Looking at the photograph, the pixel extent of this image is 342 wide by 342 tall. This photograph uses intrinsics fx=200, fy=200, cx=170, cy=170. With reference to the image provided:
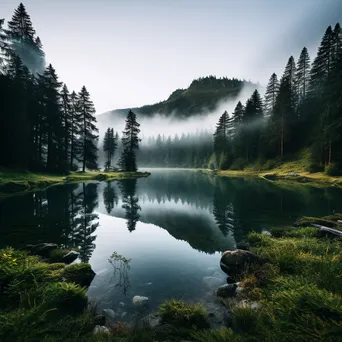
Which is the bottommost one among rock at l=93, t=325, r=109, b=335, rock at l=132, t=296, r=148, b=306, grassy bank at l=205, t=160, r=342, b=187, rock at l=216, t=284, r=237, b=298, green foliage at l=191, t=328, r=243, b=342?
rock at l=132, t=296, r=148, b=306

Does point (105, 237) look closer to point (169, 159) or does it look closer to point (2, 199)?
point (2, 199)

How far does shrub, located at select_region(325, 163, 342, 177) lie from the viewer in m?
36.7

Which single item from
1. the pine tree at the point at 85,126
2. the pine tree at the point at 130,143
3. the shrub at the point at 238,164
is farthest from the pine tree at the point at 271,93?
the pine tree at the point at 85,126

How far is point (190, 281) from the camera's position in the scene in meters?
7.96

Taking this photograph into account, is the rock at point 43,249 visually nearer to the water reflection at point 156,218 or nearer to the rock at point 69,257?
the rock at point 69,257

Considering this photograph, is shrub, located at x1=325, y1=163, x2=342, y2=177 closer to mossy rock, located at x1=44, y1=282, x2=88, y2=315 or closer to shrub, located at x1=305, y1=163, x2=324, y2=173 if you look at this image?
shrub, located at x1=305, y1=163, x2=324, y2=173

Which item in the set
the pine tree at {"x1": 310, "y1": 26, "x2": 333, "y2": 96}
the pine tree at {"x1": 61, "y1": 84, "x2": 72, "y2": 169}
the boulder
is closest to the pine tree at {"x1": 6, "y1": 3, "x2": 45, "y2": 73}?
the pine tree at {"x1": 61, "y1": 84, "x2": 72, "y2": 169}

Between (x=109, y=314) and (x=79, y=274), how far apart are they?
82.7 inches

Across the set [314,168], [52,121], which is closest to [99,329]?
[52,121]

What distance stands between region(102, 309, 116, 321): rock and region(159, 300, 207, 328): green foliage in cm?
Result: 152

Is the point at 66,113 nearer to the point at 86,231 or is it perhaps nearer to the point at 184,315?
the point at 86,231

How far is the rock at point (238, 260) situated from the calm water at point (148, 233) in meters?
0.48

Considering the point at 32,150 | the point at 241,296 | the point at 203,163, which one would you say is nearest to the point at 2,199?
the point at 32,150

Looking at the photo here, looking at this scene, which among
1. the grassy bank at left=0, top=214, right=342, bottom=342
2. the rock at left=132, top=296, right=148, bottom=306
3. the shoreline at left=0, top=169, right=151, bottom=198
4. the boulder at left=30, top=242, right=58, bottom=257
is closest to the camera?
the grassy bank at left=0, top=214, right=342, bottom=342
